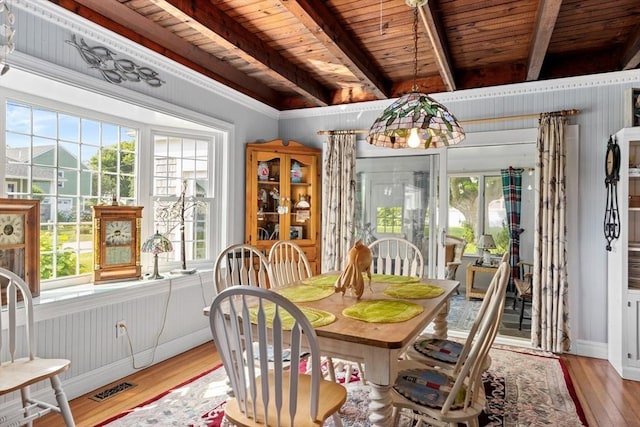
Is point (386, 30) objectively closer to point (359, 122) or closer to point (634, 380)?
point (359, 122)

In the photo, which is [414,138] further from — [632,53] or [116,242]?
[116,242]

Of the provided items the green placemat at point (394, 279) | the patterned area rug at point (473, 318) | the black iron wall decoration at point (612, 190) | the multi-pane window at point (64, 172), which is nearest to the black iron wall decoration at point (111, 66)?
the multi-pane window at point (64, 172)

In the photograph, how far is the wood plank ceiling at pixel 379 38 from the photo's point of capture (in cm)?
253

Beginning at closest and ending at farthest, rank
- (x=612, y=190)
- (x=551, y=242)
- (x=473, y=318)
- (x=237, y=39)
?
(x=237, y=39) → (x=612, y=190) → (x=551, y=242) → (x=473, y=318)

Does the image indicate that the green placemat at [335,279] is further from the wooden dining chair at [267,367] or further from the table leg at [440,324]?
the wooden dining chair at [267,367]

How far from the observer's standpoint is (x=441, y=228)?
4.00 m

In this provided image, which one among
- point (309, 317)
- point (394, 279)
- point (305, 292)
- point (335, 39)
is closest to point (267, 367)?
point (309, 317)

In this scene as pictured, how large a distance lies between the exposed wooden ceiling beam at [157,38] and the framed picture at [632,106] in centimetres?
330

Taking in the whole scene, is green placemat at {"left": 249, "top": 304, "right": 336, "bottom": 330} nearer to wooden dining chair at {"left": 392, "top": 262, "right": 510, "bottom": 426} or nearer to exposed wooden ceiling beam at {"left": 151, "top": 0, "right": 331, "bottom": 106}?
wooden dining chair at {"left": 392, "top": 262, "right": 510, "bottom": 426}

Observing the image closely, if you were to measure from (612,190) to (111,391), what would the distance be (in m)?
4.09

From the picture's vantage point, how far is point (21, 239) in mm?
2354

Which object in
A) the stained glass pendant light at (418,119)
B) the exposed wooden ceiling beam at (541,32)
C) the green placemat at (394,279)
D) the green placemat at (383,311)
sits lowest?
the green placemat at (383,311)

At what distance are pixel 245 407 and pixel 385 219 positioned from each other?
10.2 ft

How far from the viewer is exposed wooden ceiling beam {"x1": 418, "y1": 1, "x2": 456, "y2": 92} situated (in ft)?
7.80
